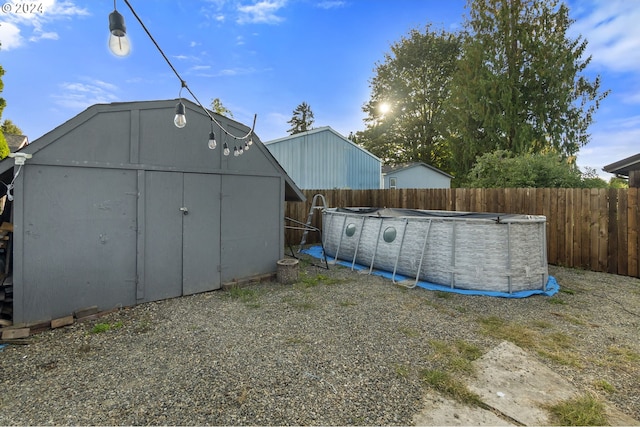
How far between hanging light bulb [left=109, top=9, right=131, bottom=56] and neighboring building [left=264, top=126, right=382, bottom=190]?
9004 mm

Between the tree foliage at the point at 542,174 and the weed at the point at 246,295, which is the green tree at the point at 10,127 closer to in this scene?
the weed at the point at 246,295

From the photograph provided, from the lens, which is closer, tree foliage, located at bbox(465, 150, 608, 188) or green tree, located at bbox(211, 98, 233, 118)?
tree foliage, located at bbox(465, 150, 608, 188)

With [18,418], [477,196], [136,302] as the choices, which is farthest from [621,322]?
[136,302]

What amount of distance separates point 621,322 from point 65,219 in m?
7.06

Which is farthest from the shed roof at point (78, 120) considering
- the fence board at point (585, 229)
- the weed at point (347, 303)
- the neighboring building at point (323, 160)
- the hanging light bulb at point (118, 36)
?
the fence board at point (585, 229)

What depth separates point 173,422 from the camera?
1.94m

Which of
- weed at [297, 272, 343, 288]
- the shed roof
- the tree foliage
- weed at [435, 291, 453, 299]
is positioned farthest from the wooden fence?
the shed roof

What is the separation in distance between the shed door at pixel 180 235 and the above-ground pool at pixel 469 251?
3.23 metres

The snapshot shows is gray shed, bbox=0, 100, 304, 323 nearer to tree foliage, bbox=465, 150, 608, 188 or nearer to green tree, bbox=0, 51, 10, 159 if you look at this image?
green tree, bbox=0, 51, 10, 159

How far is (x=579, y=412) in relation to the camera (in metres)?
2.02

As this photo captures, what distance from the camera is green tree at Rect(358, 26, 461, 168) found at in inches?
860

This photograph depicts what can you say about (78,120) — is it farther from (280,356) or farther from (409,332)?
(409,332)

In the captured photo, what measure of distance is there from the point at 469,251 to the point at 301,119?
30.4 metres

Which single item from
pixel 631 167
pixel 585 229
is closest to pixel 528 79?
pixel 631 167
